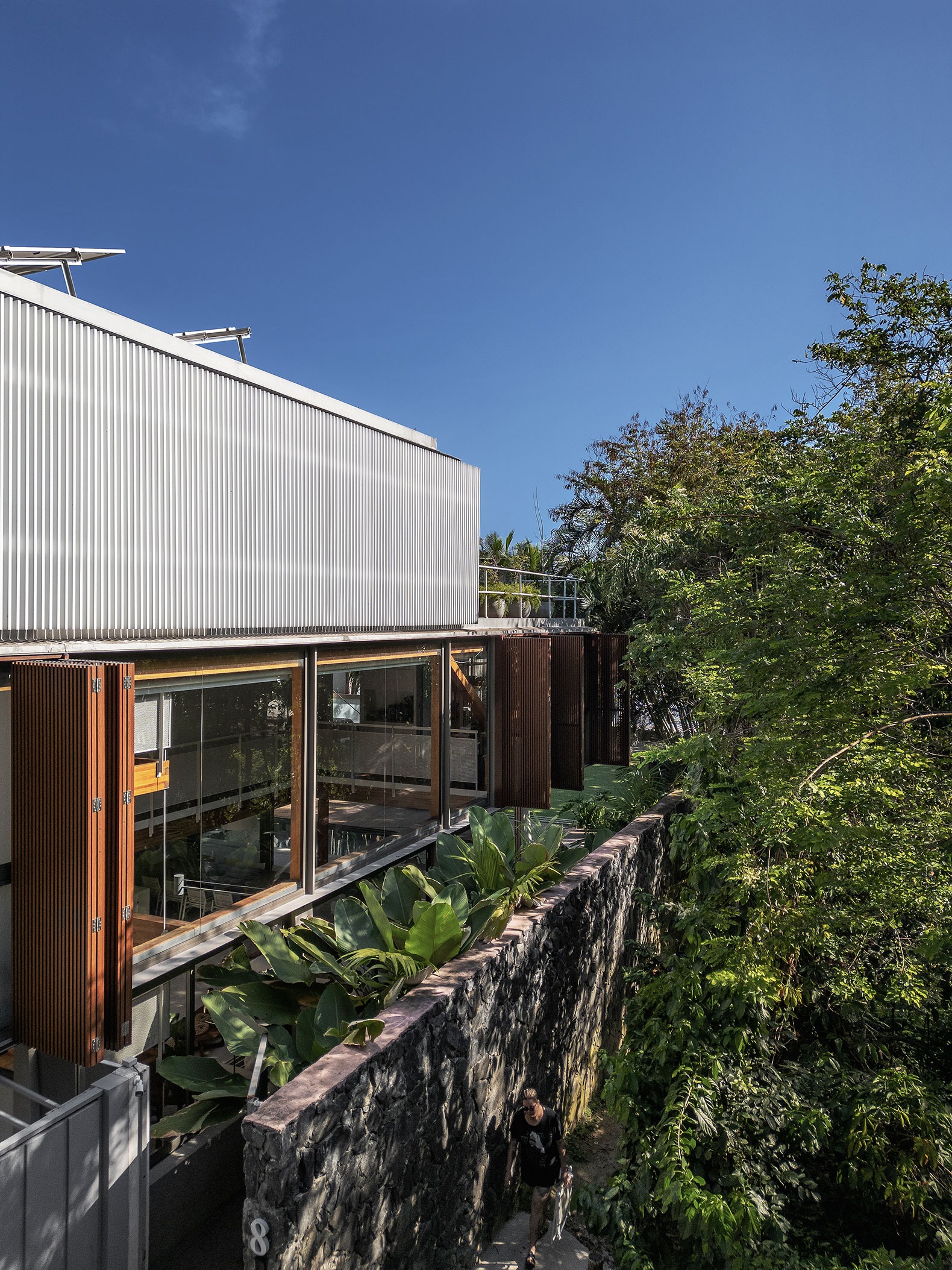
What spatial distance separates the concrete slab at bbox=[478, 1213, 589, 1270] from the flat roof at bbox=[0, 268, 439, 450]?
7.48 metres

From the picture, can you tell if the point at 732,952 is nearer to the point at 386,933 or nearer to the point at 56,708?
the point at 386,933

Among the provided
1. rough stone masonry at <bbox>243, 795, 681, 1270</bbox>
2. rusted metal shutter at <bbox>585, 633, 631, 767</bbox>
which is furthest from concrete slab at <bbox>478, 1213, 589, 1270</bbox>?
rusted metal shutter at <bbox>585, 633, 631, 767</bbox>

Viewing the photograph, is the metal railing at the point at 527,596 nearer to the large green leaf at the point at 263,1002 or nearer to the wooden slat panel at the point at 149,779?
the wooden slat panel at the point at 149,779

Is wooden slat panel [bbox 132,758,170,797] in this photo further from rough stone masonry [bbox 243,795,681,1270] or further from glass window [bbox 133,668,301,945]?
rough stone masonry [bbox 243,795,681,1270]

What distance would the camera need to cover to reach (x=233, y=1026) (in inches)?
232

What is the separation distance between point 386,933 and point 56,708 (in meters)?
3.02

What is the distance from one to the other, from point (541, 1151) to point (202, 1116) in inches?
98.6

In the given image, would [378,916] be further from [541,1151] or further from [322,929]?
[541,1151]

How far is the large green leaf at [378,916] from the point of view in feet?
21.4

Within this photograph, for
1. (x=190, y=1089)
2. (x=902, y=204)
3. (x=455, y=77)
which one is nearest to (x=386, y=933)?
(x=190, y=1089)

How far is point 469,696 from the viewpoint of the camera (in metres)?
11.9

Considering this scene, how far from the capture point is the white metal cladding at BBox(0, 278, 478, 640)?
585cm

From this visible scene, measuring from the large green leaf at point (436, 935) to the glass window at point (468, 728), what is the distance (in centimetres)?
532

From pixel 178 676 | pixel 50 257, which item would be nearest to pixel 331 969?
pixel 178 676
